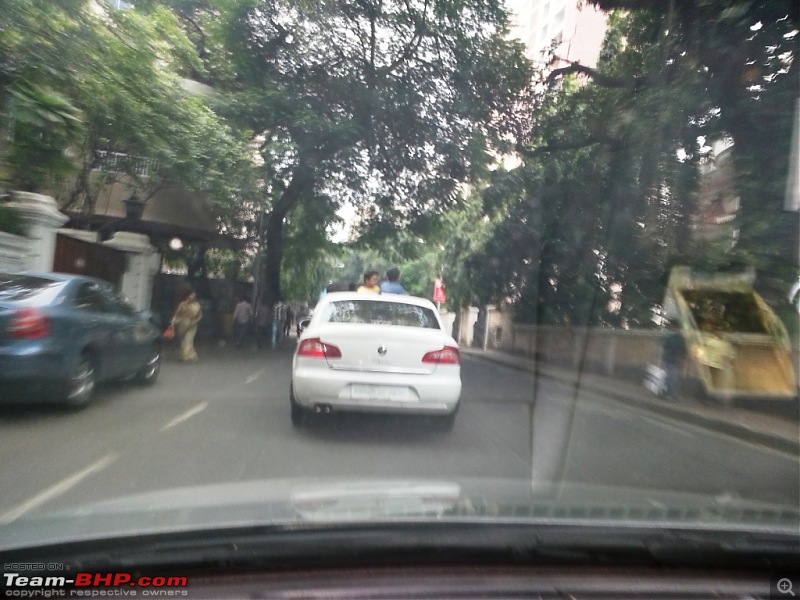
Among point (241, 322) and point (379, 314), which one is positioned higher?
point (379, 314)

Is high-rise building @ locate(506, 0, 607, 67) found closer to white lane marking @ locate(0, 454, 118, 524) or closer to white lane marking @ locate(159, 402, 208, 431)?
white lane marking @ locate(159, 402, 208, 431)

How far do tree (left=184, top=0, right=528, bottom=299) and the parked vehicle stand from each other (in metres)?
6.23

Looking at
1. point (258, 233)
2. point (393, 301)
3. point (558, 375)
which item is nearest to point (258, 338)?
point (258, 233)

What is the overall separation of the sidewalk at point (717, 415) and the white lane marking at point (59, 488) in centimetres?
730

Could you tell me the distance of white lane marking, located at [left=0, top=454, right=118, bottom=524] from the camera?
436 cm

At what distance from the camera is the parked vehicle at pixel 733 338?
11188 millimetres

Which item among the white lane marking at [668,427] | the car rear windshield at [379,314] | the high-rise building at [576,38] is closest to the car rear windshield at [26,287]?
the car rear windshield at [379,314]

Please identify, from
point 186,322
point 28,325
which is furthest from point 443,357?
point 186,322

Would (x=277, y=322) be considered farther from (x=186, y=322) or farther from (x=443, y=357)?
(x=443, y=357)

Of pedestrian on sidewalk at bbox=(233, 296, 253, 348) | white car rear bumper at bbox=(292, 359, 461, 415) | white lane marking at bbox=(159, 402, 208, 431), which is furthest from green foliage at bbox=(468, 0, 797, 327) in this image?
white lane marking at bbox=(159, 402, 208, 431)

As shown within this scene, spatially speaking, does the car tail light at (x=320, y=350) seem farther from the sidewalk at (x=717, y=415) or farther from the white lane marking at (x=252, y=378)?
the sidewalk at (x=717, y=415)

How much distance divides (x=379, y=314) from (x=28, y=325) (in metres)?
3.39

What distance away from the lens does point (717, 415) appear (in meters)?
10.5

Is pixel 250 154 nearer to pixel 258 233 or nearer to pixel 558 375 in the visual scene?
pixel 258 233
